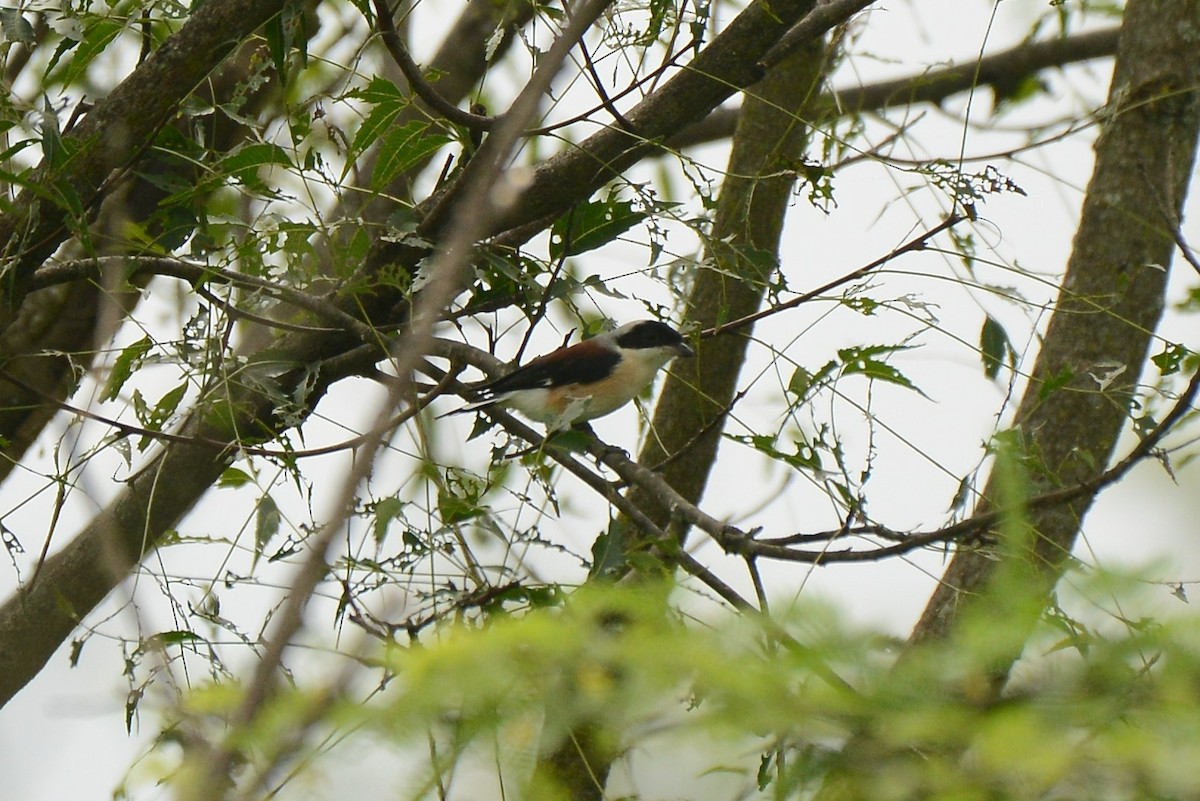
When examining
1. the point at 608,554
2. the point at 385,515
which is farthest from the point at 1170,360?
the point at 385,515

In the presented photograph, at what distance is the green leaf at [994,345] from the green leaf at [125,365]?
205 centimetres

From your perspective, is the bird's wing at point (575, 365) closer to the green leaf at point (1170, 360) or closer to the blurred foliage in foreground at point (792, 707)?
the green leaf at point (1170, 360)

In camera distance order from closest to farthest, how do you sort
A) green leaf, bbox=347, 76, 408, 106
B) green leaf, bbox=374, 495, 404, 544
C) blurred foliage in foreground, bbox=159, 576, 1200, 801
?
blurred foliage in foreground, bbox=159, 576, 1200, 801, green leaf, bbox=374, 495, 404, 544, green leaf, bbox=347, 76, 408, 106

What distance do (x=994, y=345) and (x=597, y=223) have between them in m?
1.01

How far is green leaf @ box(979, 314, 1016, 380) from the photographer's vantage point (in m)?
2.88

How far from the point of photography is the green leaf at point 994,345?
9.44ft

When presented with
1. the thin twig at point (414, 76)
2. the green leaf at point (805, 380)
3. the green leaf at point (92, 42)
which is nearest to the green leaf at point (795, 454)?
the green leaf at point (805, 380)

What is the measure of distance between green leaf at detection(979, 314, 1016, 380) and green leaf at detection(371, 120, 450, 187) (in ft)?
4.50

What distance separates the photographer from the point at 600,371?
15.9 feet

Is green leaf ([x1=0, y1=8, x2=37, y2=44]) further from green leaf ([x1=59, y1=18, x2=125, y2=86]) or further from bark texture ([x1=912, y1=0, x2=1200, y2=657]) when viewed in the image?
bark texture ([x1=912, y1=0, x2=1200, y2=657])

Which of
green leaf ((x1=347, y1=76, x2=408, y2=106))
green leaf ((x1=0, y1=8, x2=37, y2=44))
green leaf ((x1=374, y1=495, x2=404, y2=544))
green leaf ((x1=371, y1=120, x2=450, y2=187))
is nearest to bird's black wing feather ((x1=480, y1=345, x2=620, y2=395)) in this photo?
green leaf ((x1=371, y1=120, x2=450, y2=187))

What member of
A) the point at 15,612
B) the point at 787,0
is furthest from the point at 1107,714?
the point at 15,612

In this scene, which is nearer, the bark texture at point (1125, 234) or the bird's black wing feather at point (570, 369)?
the bark texture at point (1125, 234)

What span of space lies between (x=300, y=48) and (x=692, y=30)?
841mm
